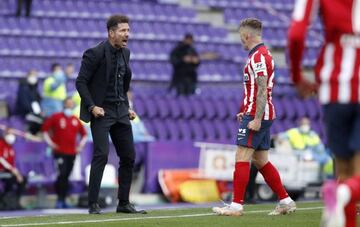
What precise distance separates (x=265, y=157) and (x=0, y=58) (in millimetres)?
11442

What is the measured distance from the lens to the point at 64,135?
1870 centimetres

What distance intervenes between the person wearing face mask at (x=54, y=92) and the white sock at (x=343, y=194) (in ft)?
44.7

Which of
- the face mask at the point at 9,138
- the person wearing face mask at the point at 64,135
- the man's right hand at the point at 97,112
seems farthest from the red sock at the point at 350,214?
the person wearing face mask at the point at 64,135

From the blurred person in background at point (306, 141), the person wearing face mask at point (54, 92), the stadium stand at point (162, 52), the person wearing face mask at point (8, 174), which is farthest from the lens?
the stadium stand at point (162, 52)

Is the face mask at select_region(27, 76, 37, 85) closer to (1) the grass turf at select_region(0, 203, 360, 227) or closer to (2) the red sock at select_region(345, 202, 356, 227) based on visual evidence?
(1) the grass turf at select_region(0, 203, 360, 227)

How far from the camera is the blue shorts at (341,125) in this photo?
22.0 feet

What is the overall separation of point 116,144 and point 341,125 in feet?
16.3

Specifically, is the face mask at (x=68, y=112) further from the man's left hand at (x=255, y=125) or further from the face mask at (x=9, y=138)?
the man's left hand at (x=255, y=125)

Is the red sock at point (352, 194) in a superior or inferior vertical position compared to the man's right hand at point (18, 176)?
inferior

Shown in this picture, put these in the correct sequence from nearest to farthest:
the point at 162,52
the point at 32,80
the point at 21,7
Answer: the point at 32,80 → the point at 21,7 → the point at 162,52

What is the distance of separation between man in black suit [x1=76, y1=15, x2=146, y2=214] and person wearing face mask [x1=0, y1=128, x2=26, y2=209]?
6896 millimetres

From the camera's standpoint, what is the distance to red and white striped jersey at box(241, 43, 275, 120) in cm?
1062

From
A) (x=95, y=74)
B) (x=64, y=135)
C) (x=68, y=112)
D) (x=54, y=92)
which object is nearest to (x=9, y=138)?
(x=64, y=135)

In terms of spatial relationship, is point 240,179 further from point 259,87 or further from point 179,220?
point 259,87
